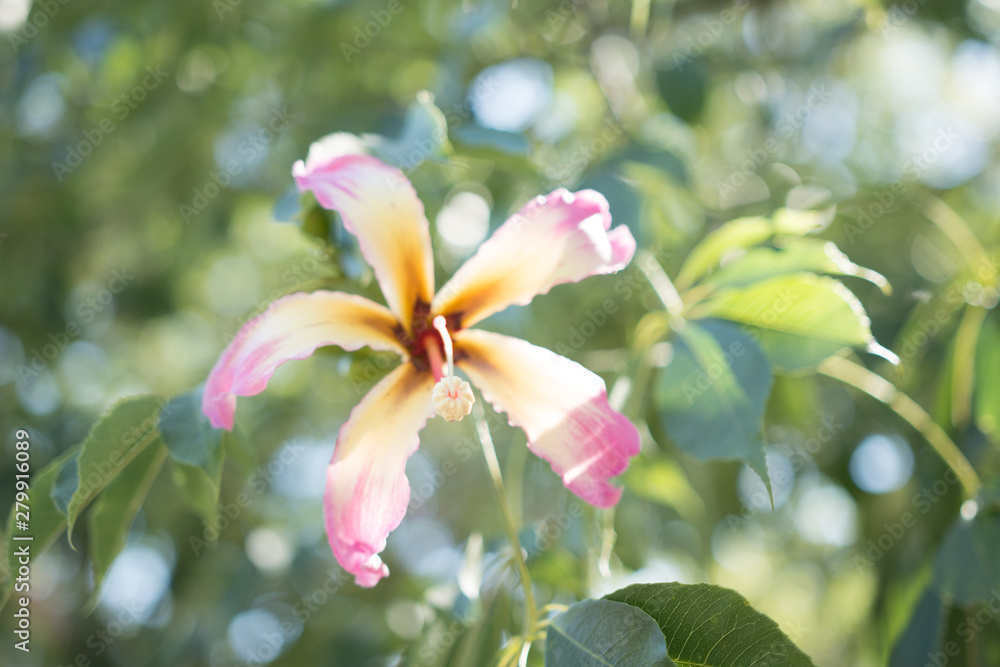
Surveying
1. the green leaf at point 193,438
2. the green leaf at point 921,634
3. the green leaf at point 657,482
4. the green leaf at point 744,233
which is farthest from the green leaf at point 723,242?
the green leaf at point 193,438

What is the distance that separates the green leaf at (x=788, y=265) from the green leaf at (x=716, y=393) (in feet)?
Answer: 0.28

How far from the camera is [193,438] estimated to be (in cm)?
100

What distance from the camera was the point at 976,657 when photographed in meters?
1.53

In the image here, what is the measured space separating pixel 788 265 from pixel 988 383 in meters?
0.49

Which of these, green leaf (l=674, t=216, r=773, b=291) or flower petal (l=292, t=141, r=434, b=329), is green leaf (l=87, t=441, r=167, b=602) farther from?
green leaf (l=674, t=216, r=773, b=291)

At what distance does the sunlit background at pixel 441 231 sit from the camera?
170 centimetres

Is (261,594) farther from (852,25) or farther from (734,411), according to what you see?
(852,25)

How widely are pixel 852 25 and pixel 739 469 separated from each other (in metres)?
1.68

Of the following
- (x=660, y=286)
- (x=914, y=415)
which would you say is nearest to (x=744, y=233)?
(x=660, y=286)

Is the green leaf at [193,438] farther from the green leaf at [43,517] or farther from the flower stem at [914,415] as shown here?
the flower stem at [914,415]

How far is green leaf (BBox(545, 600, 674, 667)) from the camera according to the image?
2.73ft

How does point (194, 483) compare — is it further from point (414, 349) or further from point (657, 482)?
point (657, 482)

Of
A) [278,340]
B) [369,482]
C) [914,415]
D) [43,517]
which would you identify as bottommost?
[914,415]

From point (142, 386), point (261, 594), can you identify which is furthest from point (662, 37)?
point (142, 386)
